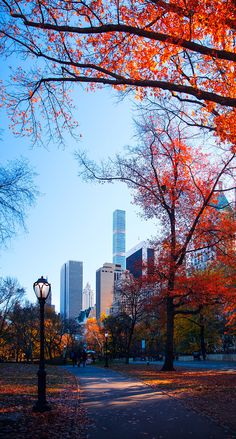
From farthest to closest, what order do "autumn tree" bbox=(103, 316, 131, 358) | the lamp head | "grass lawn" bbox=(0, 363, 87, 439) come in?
"autumn tree" bbox=(103, 316, 131, 358) < the lamp head < "grass lawn" bbox=(0, 363, 87, 439)

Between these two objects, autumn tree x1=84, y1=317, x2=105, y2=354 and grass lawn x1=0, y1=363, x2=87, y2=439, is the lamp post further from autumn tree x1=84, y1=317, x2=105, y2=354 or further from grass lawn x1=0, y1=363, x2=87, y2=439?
autumn tree x1=84, y1=317, x2=105, y2=354

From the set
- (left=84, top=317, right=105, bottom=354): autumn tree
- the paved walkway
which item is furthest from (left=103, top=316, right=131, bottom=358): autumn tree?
the paved walkway

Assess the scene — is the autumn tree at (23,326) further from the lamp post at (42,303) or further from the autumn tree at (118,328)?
the lamp post at (42,303)

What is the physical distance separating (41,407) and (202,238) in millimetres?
19482

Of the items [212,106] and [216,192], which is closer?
[212,106]

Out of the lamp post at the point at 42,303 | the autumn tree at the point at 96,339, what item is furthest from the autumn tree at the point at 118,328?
the lamp post at the point at 42,303

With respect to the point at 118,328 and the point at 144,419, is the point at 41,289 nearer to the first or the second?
the point at 144,419

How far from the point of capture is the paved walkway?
Result: 28.0 feet

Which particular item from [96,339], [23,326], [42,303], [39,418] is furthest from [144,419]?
[96,339]

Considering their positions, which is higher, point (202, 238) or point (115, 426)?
point (202, 238)

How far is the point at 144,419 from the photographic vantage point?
Result: 1030 cm

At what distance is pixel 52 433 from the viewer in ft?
28.4

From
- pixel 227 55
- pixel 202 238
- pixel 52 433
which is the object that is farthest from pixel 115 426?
pixel 202 238

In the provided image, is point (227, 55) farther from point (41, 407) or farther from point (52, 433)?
point (41, 407)
